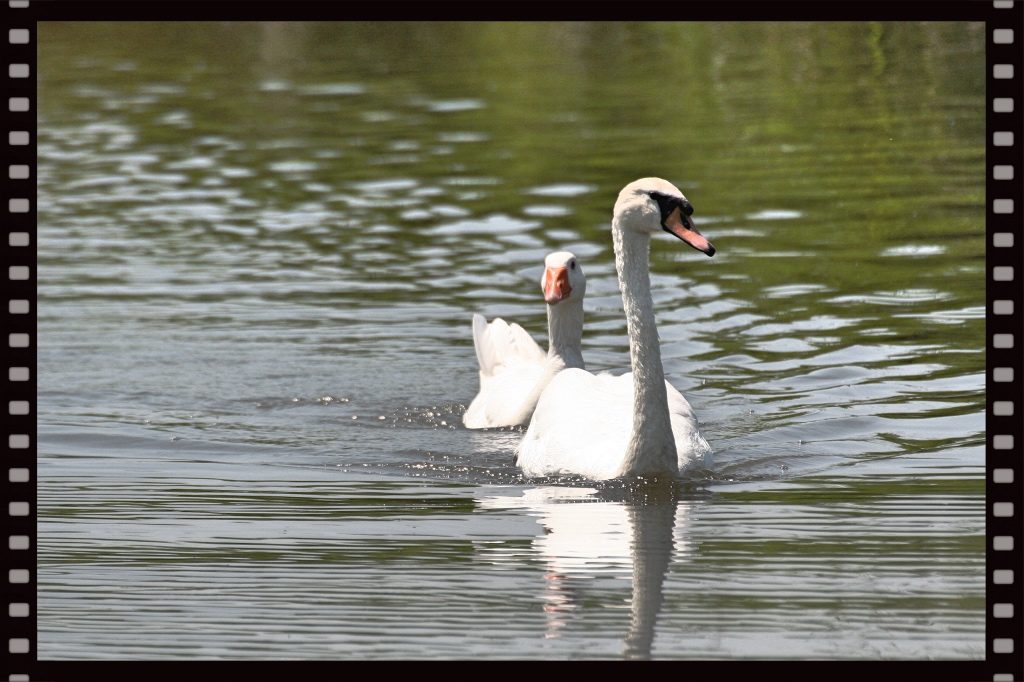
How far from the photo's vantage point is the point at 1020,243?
589 centimetres

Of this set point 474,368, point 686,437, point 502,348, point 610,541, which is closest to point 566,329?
point 502,348

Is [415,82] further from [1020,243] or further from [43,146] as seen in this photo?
[1020,243]

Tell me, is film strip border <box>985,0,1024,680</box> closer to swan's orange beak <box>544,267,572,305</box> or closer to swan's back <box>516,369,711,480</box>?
swan's back <box>516,369,711,480</box>

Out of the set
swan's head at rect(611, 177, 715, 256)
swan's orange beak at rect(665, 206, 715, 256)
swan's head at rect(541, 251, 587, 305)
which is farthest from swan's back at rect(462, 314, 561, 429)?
swan's orange beak at rect(665, 206, 715, 256)

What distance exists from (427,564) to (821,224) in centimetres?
970

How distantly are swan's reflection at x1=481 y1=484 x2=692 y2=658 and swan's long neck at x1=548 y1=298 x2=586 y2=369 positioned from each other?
6.93ft

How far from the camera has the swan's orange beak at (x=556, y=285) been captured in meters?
11.3

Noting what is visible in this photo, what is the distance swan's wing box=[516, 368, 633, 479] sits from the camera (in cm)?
968

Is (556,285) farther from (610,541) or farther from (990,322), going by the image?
(990,322)

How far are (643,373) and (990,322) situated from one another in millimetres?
3463

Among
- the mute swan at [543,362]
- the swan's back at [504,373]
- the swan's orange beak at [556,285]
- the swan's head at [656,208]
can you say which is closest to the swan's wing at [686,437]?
the swan's head at [656,208]

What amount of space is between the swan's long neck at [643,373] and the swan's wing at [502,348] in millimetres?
2905
